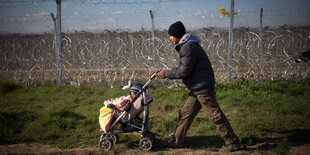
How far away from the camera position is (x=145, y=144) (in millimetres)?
6547

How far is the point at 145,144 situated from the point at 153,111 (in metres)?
2.81

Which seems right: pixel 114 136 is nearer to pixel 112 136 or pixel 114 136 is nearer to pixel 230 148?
pixel 112 136

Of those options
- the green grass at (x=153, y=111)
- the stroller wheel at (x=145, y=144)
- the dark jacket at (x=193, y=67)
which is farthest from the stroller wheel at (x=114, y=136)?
the dark jacket at (x=193, y=67)

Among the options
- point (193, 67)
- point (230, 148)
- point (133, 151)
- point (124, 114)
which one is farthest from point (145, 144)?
point (193, 67)

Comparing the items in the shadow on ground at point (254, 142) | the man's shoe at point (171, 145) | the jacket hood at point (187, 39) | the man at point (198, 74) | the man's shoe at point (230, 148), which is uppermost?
the jacket hood at point (187, 39)

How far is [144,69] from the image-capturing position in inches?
604

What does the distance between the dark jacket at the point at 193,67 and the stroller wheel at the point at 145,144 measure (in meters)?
0.95

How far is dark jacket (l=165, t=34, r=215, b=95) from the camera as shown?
621cm

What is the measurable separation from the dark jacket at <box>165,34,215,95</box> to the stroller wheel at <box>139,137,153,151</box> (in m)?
0.95

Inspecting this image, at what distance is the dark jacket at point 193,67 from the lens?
6.21m

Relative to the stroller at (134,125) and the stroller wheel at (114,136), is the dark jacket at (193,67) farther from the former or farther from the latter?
the stroller wheel at (114,136)

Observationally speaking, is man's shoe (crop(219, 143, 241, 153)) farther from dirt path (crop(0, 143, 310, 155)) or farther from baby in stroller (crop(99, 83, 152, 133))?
baby in stroller (crop(99, 83, 152, 133))

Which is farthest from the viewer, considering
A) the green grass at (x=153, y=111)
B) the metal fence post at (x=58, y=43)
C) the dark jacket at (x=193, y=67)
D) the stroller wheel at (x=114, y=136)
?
the metal fence post at (x=58, y=43)

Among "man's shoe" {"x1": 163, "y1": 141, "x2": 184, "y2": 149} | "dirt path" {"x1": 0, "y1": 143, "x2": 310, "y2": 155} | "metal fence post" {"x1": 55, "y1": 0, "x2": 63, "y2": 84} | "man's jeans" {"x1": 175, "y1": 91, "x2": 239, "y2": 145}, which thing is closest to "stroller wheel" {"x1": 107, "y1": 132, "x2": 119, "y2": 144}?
Answer: "dirt path" {"x1": 0, "y1": 143, "x2": 310, "y2": 155}
